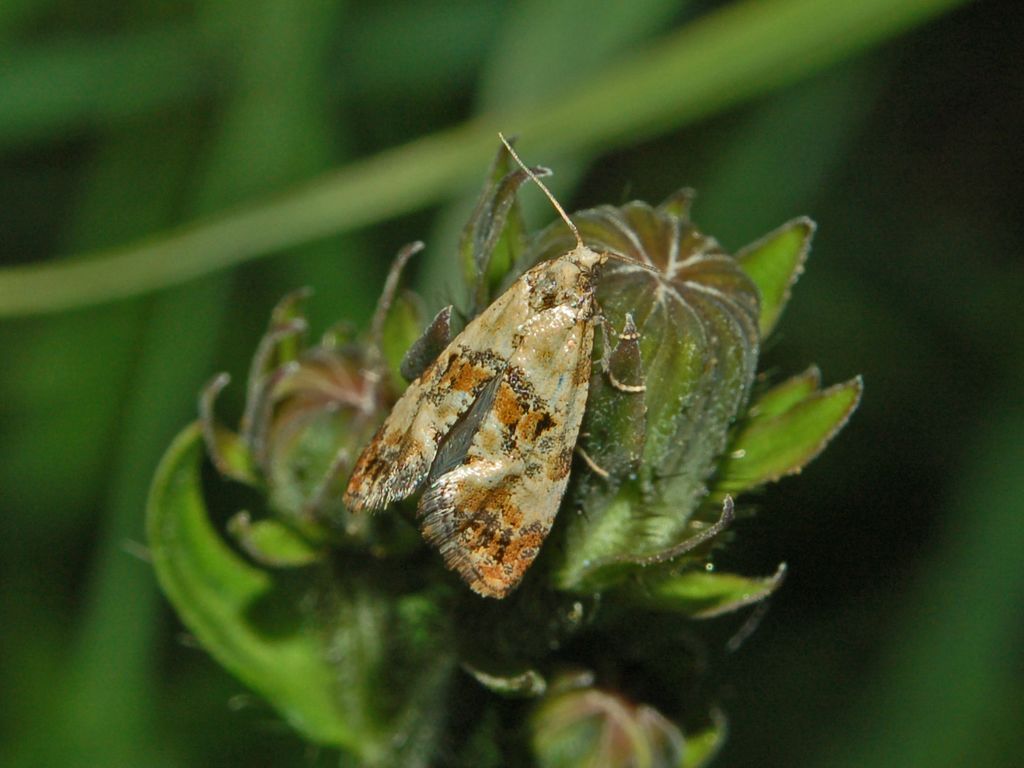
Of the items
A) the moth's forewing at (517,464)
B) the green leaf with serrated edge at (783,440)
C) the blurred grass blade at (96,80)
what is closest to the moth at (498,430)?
the moth's forewing at (517,464)

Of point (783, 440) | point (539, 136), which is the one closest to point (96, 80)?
point (539, 136)

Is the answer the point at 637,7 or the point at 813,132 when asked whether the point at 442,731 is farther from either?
the point at 813,132

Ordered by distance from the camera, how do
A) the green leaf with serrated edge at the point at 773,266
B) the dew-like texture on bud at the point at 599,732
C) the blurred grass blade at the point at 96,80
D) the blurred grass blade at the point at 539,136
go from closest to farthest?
the green leaf with serrated edge at the point at 773,266
the dew-like texture on bud at the point at 599,732
the blurred grass blade at the point at 539,136
the blurred grass blade at the point at 96,80

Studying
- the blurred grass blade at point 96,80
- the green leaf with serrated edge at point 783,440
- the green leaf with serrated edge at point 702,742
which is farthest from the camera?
the blurred grass blade at point 96,80

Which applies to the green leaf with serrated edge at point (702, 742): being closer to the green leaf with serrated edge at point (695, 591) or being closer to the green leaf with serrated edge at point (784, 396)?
the green leaf with serrated edge at point (695, 591)

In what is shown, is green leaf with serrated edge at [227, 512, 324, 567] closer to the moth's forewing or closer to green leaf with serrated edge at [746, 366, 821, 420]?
the moth's forewing

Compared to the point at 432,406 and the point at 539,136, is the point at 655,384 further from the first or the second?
the point at 539,136

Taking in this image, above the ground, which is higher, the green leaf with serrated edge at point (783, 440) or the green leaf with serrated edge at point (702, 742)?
the green leaf with serrated edge at point (783, 440)
